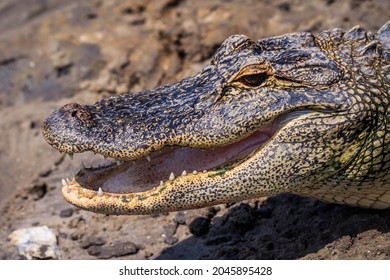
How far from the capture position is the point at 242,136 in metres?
4.21

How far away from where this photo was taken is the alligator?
418 cm

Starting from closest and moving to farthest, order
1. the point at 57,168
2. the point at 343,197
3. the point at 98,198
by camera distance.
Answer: the point at 98,198 → the point at 343,197 → the point at 57,168

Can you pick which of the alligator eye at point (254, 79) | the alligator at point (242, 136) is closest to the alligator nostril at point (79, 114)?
the alligator at point (242, 136)

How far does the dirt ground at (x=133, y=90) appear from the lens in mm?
4801

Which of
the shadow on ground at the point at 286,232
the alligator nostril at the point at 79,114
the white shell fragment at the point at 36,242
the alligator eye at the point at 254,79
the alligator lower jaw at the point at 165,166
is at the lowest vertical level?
the white shell fragment at the point at 36,242

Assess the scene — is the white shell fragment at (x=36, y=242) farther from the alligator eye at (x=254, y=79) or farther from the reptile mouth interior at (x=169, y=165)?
the alligator eye at (x=254, y=79)

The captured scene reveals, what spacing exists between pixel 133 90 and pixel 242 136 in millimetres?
3082

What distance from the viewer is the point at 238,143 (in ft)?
14.3

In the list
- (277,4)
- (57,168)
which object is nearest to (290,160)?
(57,168)

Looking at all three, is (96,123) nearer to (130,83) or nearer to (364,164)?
(364,164)

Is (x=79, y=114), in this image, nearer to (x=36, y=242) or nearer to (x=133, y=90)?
(x=36, y=242)

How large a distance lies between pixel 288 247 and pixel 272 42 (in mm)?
1312

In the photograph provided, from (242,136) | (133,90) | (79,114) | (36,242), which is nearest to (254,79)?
(242,136)

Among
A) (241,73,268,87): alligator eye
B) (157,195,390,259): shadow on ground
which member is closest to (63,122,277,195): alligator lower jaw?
(241,73,268,87): alligator eye
